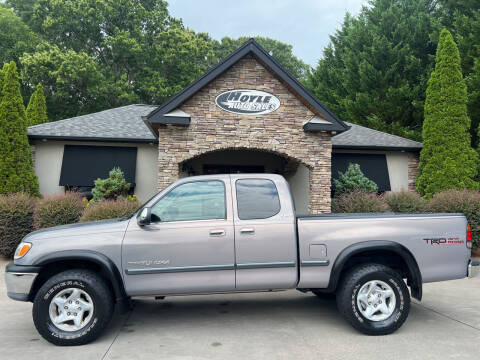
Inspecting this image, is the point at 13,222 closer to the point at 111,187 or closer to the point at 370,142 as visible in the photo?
the point at 111,187

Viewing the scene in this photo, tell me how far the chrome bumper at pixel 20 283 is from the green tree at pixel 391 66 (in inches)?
810

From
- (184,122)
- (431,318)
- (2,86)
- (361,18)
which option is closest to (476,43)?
(361,18)

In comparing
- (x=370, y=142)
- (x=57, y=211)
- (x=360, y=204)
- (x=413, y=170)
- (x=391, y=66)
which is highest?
(x=391, y=66)

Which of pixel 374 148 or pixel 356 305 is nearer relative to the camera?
pixel 356 305

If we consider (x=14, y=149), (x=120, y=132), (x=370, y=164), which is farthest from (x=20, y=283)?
(x=370, y=164)

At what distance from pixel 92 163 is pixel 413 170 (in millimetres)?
12403

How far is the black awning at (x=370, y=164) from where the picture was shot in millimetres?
14147

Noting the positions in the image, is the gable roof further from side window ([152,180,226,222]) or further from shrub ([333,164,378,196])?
side window ([152,180,226,222])

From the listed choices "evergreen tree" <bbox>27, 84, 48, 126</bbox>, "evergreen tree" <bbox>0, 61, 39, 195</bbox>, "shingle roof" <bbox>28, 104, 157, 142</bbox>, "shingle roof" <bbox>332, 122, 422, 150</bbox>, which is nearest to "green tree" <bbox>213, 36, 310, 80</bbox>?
"evergreen tree" <bbox>27, 84, 48, 126</bbox>

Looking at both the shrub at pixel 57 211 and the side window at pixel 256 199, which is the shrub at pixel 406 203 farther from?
the shrub at pixel 57 211

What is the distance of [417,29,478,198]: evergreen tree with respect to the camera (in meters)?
13.5

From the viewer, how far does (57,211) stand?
9.47 metres

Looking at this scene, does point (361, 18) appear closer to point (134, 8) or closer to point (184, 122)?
point (134, 8)

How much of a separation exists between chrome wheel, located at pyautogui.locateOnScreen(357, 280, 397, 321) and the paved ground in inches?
11.1
